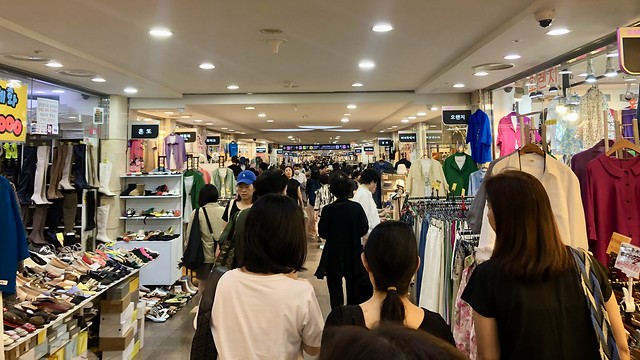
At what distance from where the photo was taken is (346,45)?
4859mm

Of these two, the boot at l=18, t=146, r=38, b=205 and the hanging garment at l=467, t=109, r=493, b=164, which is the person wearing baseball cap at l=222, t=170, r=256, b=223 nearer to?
the boot at l=18, t=146, r=38, b=205

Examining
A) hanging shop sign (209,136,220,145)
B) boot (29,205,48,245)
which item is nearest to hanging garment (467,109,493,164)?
boot (29,205,48,245)

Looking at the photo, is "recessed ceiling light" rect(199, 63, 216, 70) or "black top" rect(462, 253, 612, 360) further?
"recessed ceiling light" rect(199, 63, 216, 70)

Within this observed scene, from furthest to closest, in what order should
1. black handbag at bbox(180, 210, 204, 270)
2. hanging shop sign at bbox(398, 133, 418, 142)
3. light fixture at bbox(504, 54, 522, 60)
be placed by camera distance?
hanging shop sign at bbox(398, 133, 418, 142) → light fixture at bbox(504, 54, 522, 60) → black handbag at bbox(180, 210, 204, 270)

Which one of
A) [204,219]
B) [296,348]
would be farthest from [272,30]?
[296,348]

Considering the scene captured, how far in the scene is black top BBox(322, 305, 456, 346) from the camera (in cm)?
146

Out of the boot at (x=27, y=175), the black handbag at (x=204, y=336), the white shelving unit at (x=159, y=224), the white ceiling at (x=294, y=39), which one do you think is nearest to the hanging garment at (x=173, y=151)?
the white shelving unit at (x=159, y=224)

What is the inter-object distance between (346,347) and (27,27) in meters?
4.81

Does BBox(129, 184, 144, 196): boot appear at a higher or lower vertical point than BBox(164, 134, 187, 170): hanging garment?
lower

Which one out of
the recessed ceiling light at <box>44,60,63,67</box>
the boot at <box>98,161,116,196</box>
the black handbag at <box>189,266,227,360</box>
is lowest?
the black handbag at <box>189,266,227,360</box>

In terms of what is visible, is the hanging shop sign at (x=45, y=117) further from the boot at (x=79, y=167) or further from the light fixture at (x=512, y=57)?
the light fixture at (x=512, y=57)

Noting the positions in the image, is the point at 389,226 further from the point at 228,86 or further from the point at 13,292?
the point at 228,86

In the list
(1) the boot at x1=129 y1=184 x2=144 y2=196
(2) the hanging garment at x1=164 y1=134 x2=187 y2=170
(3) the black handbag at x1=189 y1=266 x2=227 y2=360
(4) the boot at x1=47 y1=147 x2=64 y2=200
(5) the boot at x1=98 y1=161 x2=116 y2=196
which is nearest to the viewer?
(3) the black handbag at x1=189 y1=266 x2=227 y2=360

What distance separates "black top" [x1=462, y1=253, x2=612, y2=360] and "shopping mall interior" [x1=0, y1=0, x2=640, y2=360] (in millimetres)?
774
